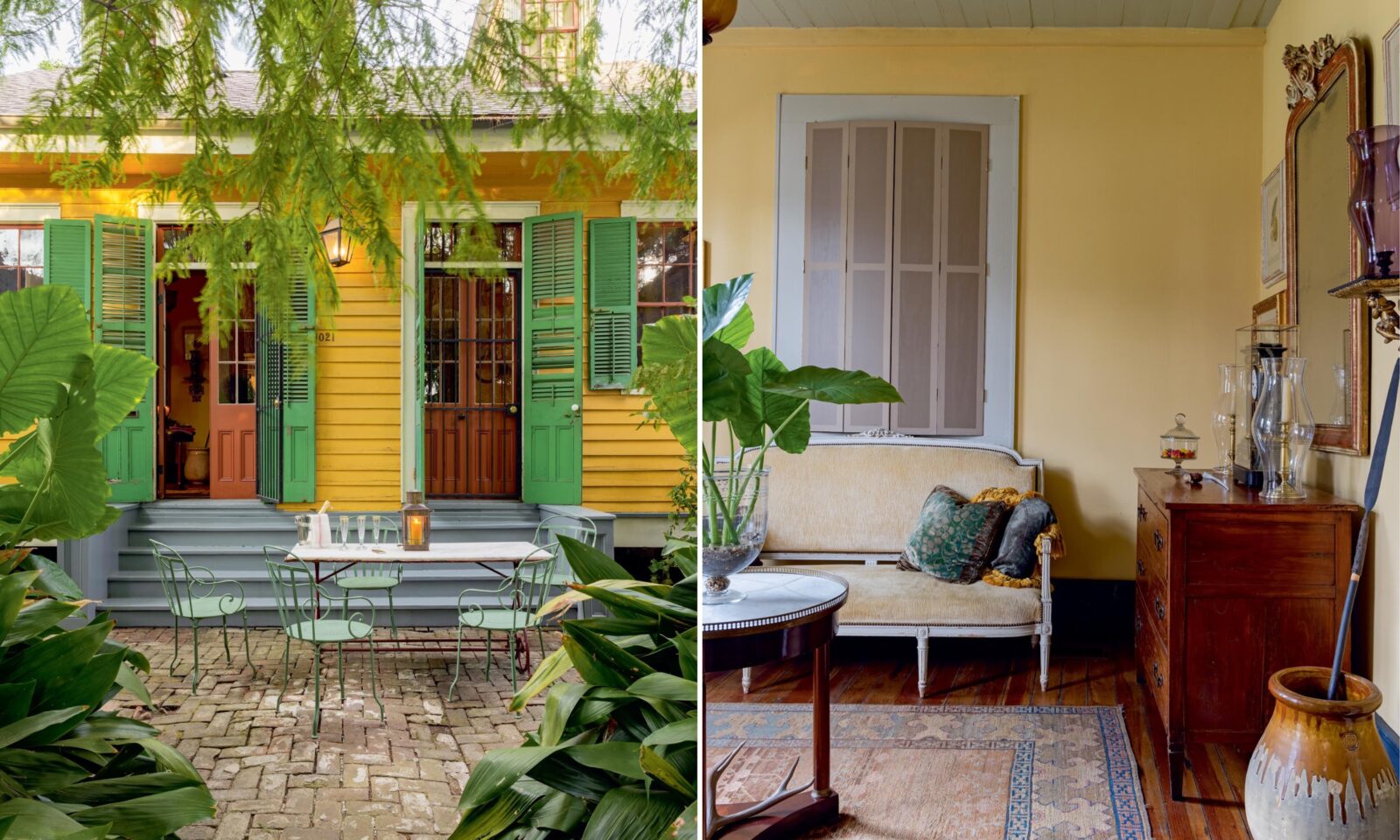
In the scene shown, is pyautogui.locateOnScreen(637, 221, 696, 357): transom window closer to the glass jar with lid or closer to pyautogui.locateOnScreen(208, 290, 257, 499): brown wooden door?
pyautogui.locateOnScreen(208, 290, 257, 499): brown wooden door

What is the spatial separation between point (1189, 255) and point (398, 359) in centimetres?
307

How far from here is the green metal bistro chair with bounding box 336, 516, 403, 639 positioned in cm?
43

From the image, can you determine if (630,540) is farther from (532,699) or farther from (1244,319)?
(1244,319)

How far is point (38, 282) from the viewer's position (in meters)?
0.46

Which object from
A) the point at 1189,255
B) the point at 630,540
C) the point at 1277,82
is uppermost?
the point at 1277,82

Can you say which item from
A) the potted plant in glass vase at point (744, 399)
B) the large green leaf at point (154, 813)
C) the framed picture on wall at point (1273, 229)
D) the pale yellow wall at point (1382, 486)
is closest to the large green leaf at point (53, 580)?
the large green leaf at point (154, 813)

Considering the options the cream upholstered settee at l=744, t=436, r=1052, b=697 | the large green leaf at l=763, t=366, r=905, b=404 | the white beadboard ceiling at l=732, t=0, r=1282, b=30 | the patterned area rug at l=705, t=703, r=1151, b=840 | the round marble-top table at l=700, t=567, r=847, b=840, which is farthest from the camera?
the cream upholstered settee at l=744, t=436, r=1052, b=697

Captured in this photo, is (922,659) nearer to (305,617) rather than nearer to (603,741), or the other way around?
(603,741)

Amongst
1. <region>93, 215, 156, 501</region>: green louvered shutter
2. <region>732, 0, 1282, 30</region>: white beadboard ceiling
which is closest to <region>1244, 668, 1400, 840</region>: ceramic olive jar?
<region>93, 215, 156, 501</region>: green louvered shutter

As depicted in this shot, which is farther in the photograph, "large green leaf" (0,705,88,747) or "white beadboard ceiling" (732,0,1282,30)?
"white beadboard ceiling" (732,0,1282,30)

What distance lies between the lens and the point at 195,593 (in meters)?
0.46

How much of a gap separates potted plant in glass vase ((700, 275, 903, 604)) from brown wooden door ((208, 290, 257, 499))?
0.46 metres

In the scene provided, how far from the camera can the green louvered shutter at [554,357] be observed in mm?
429

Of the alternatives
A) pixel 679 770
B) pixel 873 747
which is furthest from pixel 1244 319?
pixel 679 770
